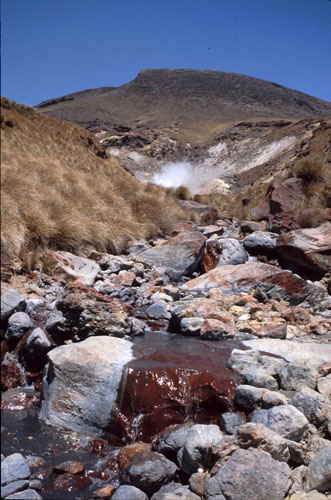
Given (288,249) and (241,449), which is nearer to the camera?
(241,449)

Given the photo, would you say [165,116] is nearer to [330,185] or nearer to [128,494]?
[330,185]

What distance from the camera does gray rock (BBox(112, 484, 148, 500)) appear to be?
1973 mm

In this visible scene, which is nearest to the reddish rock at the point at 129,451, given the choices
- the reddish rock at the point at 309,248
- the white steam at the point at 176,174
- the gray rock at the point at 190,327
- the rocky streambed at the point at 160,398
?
the rocky streambed at the point at 160,398

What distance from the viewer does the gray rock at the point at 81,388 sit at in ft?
8.72

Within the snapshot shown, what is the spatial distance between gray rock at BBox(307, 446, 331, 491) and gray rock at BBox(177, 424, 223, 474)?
21.0 inches

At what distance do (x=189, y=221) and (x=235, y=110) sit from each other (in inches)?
2083

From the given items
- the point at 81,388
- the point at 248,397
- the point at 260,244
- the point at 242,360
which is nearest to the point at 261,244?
the point at 260,244

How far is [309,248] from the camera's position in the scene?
7109 millimetres

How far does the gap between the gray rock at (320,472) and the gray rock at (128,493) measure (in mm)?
940

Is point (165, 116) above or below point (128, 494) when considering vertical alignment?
above

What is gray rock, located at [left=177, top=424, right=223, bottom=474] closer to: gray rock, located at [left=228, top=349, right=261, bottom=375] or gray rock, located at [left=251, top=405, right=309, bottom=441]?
gray rock, located at [left=251, top=405, right=309, bottom=441]

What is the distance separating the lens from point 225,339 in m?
4.17

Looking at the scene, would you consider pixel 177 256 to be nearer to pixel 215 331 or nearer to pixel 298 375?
pixel 215 331

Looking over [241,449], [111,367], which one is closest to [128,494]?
[241,449]
